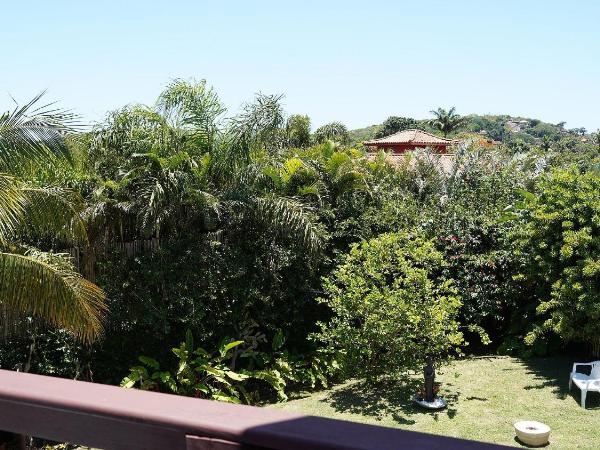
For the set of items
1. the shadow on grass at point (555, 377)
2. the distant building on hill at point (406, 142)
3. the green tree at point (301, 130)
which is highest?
the distant building on hill at point (406, 142)

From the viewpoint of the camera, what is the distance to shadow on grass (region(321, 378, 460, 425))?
9234 mm

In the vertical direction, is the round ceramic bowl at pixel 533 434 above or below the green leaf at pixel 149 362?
above

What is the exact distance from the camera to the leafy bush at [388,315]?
966cm

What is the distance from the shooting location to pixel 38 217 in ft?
25.3

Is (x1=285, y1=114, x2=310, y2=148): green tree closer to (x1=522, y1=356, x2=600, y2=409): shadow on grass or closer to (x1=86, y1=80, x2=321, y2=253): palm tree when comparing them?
(x1=86, y1=80, x2=321, y2=253): palm tree

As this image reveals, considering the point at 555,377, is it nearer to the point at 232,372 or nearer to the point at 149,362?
the point at 232,372

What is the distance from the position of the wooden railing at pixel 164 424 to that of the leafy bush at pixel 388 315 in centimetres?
853

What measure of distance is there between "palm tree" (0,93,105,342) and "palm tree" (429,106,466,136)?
65.4 m

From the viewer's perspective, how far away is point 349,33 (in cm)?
1260

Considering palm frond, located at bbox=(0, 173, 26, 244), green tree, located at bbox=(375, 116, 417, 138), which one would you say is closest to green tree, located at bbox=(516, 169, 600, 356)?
palm frond, located at bbox=(0, 173, 26, 244)

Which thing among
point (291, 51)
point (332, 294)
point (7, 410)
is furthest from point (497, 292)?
point (7, 410)

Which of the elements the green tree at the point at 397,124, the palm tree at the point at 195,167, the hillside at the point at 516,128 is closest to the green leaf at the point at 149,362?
the palm tree at the point at 195,167

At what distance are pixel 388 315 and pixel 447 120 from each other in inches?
2492

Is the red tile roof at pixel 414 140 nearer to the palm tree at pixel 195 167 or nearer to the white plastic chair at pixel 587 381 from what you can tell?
the palm tree at pixel 195 167
